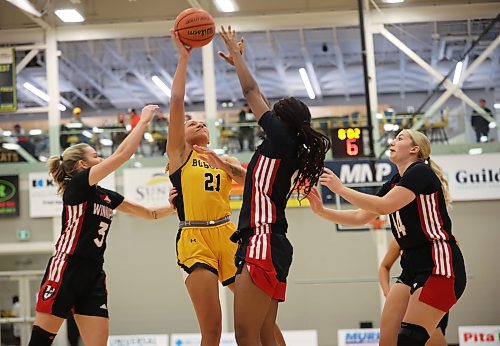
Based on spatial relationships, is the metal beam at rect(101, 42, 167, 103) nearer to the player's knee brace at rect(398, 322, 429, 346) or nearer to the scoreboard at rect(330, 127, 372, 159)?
the scoreboard at rect(330, 127, 372, 159)

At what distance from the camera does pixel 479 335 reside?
13602 mm

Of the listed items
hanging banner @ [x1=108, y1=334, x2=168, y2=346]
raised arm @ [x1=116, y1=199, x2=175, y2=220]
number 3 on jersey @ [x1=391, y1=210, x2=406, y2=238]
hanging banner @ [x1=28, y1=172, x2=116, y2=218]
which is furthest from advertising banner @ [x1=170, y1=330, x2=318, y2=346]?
number 3 on jersey @ [x1=391, y1=210, x2=406, y2=238]

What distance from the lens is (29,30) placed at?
1639cm

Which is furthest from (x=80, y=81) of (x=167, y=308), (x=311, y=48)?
(x=167, y=308)

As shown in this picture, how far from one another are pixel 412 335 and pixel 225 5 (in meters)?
11.5

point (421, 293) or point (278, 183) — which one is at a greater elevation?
point (278, 183)

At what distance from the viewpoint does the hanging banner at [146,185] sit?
14.9m

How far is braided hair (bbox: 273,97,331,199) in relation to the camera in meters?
4.51

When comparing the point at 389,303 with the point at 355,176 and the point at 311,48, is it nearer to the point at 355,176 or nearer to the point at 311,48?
the point at 355,176

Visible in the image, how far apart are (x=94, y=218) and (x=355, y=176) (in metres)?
9.06

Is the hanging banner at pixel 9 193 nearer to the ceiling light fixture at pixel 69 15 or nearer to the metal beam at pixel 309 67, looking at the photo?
the ceiling light fixture at pixel 69 15

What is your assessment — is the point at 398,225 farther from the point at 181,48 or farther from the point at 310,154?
the point at 181,48

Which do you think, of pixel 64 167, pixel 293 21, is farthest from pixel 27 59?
pixel 64 167

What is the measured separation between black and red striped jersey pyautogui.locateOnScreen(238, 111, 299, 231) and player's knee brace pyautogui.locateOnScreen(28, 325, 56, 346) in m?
1.88
